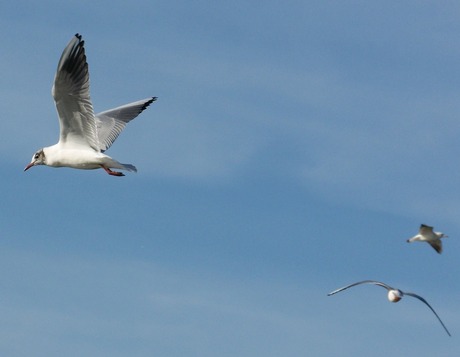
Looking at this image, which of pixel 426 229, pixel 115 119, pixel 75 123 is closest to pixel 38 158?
pixel 75 123

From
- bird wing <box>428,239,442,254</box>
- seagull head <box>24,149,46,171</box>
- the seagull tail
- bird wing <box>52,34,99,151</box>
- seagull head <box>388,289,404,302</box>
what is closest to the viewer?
seagull head <box>388,289,404,302</box>

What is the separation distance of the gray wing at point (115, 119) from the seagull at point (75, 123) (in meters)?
1.42

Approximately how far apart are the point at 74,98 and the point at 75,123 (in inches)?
34.5

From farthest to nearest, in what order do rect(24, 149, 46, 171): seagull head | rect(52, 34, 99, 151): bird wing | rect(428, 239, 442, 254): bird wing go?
1. rect(428, 239, 442, 254): bird wing
2. rect(24, 149, 46, 171): seagull head
3. rect(52, 34, 99, 151): bird wing

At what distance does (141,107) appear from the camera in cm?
2944

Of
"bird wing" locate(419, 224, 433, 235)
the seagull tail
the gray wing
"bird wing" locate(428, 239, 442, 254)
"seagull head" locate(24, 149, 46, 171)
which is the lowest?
the seagull tail

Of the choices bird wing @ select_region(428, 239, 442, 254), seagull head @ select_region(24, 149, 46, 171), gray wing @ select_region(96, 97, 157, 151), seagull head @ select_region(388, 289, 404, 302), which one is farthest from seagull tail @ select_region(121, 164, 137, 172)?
bird wing @ select_region(428, 239, 442, 254)

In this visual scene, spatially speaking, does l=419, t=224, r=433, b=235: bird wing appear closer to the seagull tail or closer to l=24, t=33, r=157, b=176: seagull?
l=24, t=33, r=157, b=176: seagull

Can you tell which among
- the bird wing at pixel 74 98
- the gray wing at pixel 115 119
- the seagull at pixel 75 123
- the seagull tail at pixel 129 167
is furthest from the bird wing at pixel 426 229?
the bird wing at pixel 74 98

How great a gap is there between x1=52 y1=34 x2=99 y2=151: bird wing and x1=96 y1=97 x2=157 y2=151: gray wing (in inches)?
113

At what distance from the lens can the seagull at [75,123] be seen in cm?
2309

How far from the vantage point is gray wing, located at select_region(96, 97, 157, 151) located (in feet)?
92.4

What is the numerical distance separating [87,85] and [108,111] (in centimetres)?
590

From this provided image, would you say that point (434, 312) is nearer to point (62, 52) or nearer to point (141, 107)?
point (62, 52)
